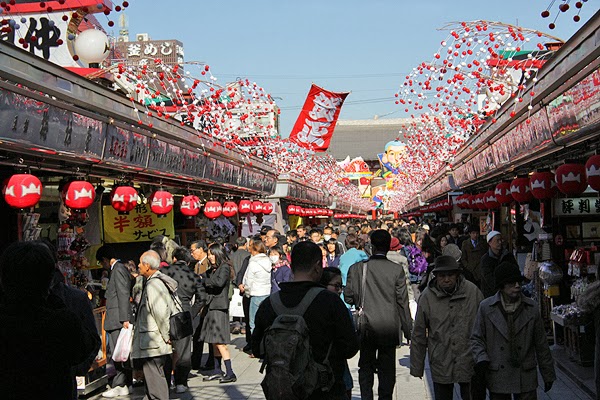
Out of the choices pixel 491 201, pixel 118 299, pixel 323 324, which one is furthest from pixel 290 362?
pixel 491 201

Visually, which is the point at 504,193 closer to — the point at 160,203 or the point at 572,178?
the point at 572,178

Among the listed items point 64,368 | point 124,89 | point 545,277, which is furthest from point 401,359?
point 64,368

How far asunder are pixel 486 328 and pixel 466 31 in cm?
438

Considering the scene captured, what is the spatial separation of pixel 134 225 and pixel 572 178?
8371mm

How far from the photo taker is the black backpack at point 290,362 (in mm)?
4363

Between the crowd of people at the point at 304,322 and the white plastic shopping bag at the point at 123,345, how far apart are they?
134 mm

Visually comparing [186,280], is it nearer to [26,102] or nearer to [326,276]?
[326,276]

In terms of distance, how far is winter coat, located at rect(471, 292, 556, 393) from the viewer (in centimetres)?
570

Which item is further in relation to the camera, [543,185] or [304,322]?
[543,185]

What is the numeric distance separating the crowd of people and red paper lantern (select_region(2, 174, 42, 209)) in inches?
58.1

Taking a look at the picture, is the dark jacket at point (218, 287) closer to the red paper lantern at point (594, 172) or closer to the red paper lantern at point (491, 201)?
the red paper lantern at point (594, 172)

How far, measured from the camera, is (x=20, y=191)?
6.86 m

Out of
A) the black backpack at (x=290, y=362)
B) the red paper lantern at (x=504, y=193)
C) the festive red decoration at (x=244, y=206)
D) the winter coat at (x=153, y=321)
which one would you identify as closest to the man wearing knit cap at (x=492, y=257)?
the red paper lantern at (x=504, y=193)

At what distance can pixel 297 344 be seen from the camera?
4375 mm
